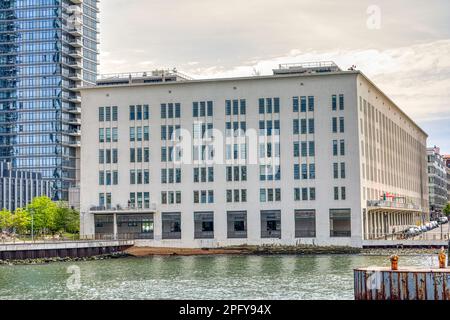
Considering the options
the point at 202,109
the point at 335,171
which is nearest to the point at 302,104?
the point at 335,171

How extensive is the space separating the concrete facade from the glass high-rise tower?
68.3m

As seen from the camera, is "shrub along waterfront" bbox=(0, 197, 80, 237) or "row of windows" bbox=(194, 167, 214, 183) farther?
"shrub along waterfront" bbox=(0, 197, 80, 237)


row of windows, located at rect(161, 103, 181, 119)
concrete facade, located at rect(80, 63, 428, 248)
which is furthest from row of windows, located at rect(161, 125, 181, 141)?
row of windows, located at rect(161, 103, 181, 119)

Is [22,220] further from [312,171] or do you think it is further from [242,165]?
[312,171]

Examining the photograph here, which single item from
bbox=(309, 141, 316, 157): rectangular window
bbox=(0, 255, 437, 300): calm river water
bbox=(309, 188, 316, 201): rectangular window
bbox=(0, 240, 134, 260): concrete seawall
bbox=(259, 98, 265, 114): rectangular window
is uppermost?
bbox=(259, 98, 265, 114): rectangular window

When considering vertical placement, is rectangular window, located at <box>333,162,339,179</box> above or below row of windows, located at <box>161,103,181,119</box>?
below

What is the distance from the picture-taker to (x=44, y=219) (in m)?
104

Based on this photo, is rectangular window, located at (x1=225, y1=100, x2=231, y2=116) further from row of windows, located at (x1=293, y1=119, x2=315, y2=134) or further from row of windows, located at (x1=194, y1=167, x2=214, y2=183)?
row of windows, located at (x1=293, y1=119, x2=315, y2=134)

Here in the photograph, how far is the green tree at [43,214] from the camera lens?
103m

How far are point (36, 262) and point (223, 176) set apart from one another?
26925 mm

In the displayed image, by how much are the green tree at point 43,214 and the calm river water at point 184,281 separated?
134 ft

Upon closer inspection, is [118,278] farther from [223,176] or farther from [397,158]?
[397,158]

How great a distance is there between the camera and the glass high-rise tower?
511 feet
